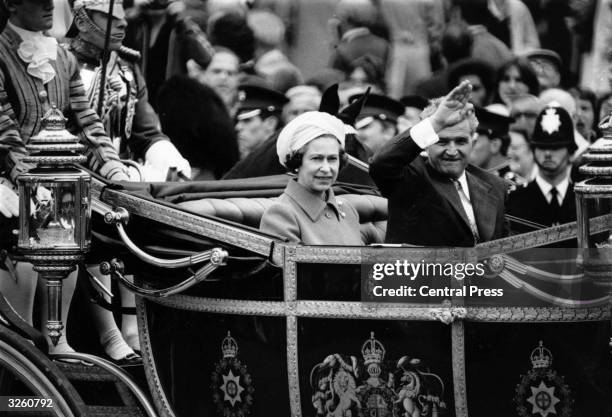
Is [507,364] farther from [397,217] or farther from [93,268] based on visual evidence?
[93,268]

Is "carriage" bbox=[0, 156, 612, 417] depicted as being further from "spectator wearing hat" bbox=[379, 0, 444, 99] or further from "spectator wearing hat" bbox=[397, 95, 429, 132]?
"spectator wearing hat" bbox=[379, 0, 444, 99]

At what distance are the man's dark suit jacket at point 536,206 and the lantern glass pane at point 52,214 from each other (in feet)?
11.1

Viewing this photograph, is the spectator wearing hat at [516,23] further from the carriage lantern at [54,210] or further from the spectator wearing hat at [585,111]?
the carriage lantern at [54,210]

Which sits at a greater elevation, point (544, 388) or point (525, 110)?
point (525, 110)

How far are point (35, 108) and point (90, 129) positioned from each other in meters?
0.31

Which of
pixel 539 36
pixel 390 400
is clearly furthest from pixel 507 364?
pixel 539 36

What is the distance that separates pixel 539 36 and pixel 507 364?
16.2 ft

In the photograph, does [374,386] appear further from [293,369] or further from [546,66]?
[546,66]

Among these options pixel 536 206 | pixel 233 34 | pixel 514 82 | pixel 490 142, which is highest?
pixel 233 34

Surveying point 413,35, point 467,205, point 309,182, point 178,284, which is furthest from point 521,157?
point 178,284

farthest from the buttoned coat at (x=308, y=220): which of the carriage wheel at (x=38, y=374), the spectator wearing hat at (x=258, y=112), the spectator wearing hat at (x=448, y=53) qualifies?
the spectator wearing hat at (x=448, y=53)

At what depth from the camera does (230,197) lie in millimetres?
5633

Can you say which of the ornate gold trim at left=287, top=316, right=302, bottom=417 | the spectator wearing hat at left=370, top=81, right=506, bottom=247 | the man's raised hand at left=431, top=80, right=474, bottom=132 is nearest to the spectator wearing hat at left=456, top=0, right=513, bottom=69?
the spectator wearing hat at left=370, top=81, right=506, bottom=247

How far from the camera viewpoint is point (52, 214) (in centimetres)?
505
